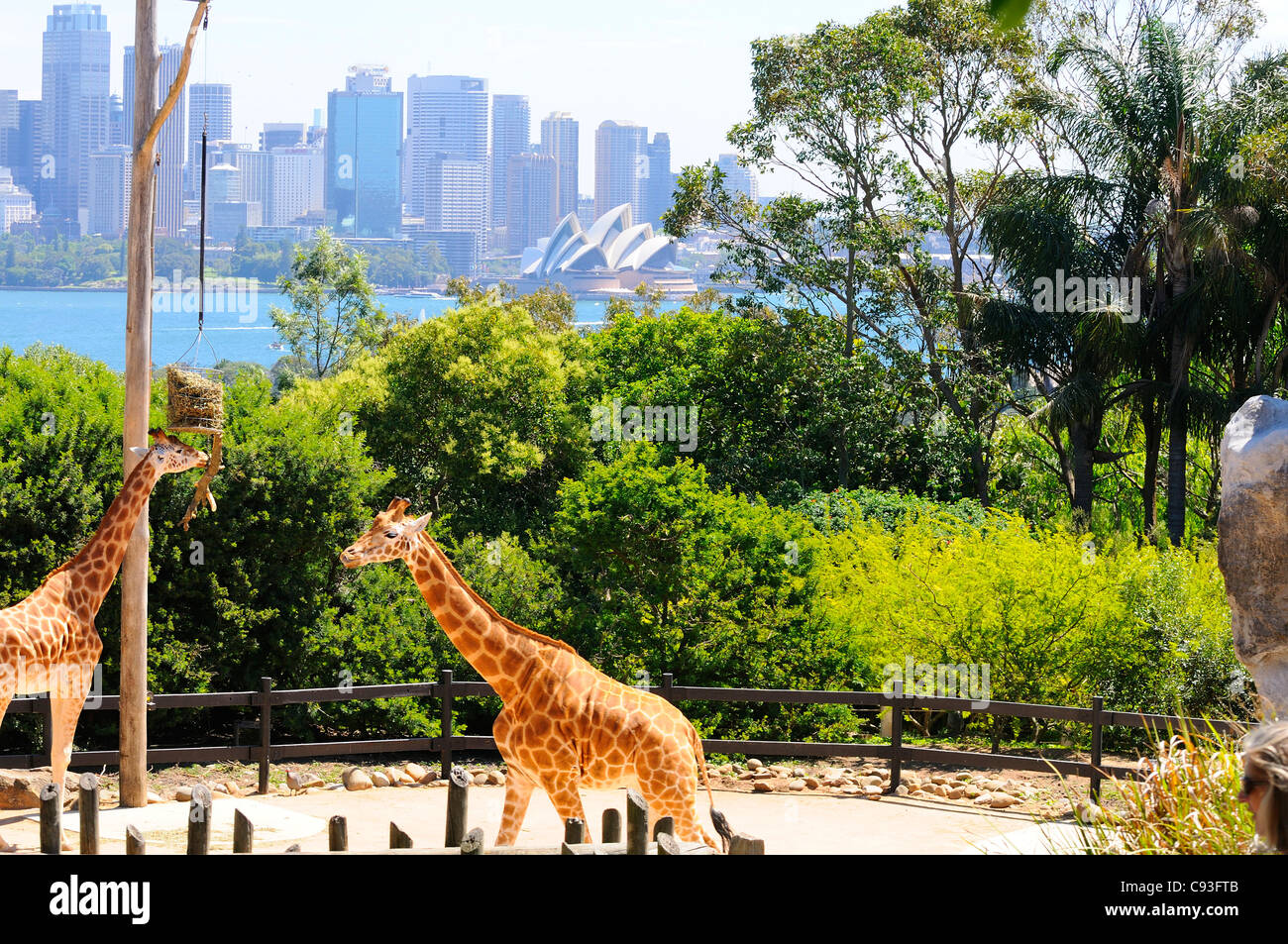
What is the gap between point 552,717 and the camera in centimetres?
842

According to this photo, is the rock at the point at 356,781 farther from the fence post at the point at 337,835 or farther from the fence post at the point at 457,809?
the fence post at the point at 337,835

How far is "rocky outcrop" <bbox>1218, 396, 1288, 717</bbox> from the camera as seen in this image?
897cm

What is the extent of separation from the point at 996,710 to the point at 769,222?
1960cm

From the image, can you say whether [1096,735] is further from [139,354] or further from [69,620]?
[139,354]

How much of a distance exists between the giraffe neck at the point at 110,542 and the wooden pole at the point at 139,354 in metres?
1.08

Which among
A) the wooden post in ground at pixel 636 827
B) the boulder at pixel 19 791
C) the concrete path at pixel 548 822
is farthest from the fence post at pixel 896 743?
the boulder at pixel 19 791

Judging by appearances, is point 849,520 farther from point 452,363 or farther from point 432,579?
point 432,579

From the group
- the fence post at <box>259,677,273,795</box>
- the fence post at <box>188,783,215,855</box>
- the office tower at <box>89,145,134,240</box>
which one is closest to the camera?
the fence post at <box>188,783,215,855</box>

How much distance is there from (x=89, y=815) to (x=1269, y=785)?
17.1 feet

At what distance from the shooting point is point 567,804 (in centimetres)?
843

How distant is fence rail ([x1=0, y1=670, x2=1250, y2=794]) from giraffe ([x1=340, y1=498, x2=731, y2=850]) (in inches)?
161

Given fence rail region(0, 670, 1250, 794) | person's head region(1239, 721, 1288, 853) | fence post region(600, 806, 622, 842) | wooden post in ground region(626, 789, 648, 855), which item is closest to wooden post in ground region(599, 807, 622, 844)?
fence post region(600, 806, 622, 842)

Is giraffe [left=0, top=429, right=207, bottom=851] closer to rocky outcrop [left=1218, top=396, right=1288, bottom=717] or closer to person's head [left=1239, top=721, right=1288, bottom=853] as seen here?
rocky outcrop [left=1218, top=396, right=1288, bottom=717]
